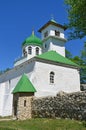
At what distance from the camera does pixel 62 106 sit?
16.2 meters

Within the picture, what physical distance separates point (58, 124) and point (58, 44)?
1994cm

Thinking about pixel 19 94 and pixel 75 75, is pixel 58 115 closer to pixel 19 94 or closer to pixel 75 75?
pixel 19 94

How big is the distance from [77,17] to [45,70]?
29.8 feet

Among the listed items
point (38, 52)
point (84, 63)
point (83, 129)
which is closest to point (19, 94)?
point (83, 129)

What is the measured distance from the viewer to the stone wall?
14.5 meters

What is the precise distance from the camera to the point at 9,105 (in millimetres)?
28000

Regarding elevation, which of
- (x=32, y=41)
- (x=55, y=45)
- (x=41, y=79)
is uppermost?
(x=32, y=41)

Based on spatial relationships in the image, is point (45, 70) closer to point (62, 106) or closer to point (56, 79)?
point (56, 79)

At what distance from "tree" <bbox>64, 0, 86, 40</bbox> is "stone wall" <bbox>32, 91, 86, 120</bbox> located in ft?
18.1

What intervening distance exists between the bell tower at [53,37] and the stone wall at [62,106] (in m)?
13.7

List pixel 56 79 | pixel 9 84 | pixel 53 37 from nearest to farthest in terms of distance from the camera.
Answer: pixel 56 79 < pixel 9 84 < pixel 53 37

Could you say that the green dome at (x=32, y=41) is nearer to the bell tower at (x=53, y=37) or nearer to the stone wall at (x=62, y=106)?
the bell tower at (x=53, y=37)

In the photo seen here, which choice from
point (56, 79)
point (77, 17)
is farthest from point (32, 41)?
point (77, 17)

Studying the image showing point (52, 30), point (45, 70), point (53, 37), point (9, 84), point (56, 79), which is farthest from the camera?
point (52, 30)
